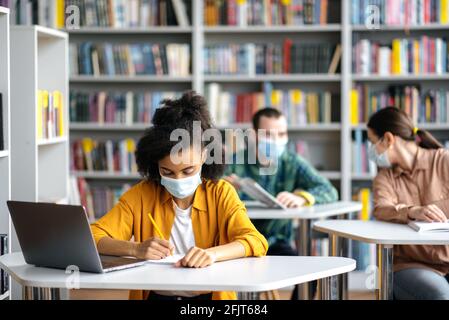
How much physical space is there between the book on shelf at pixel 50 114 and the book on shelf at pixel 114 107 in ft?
4.08

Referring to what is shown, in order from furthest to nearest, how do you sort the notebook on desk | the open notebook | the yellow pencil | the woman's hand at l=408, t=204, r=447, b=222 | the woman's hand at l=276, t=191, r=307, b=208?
the woman's hand at l=276, t=191, r=307, b=208 → the notebook on desk → the woman's hand at l=408, t=204, r=447, b=222 → the open notebook → the yellow pencil

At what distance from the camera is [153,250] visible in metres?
2.40

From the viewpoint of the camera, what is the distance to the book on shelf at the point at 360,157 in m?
5.29

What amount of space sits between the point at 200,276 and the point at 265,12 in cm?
338

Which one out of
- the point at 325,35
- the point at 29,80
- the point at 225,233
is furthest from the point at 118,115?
the point at 225,233

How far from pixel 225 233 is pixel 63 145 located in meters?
1.79

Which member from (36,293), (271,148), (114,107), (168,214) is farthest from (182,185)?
(114,107)

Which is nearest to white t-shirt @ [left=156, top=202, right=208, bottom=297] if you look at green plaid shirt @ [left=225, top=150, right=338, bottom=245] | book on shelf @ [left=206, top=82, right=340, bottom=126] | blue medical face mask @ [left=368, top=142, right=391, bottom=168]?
blue medical face mask @ [left=368, top=142, right=391, bottom=168]

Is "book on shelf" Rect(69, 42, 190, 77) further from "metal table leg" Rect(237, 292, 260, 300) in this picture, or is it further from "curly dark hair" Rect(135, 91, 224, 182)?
"metal table leg" Rect(237, 292, 260, 300)

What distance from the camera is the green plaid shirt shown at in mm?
4168

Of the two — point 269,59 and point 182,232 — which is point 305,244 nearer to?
point 182,232

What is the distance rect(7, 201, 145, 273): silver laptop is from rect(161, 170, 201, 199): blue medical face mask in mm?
347

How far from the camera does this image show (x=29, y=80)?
3.63m
